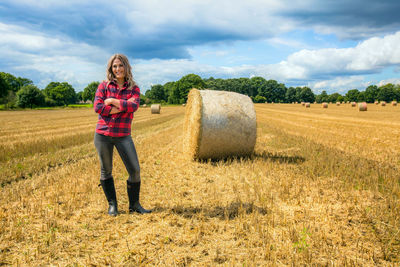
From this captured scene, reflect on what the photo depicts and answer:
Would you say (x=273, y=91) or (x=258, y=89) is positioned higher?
(x=258, y=89)

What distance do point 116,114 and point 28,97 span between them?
220 ft

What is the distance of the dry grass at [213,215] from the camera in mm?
3264

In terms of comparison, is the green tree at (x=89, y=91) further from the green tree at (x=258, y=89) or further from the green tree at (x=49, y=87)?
the green tree at (x=258, y=89)

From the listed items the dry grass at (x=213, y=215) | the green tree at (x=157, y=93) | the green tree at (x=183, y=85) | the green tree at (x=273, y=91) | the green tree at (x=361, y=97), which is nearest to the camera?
the dry grass at (x=213, y=215)

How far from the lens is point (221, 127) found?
25.0 feet

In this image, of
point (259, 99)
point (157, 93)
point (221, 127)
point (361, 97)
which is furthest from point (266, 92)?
point (221, 127)

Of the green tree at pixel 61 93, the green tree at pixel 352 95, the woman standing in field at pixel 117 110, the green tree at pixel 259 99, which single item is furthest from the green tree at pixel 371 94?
the woman standing in field at pixel 117 110

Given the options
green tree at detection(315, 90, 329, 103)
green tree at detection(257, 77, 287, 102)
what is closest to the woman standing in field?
green tree at detection(257, 77, 287, 102)

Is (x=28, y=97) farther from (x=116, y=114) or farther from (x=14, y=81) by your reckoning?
(x=116, y=114)

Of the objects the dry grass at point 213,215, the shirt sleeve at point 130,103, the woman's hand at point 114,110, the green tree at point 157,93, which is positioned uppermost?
the green tree at point 157,93

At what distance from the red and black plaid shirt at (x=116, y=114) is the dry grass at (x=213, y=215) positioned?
1368 mm

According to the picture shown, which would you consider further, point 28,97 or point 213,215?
point 28,97

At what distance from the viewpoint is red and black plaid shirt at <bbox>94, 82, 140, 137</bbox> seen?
404 cm

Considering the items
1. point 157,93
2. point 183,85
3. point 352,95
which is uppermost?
point 183,85
